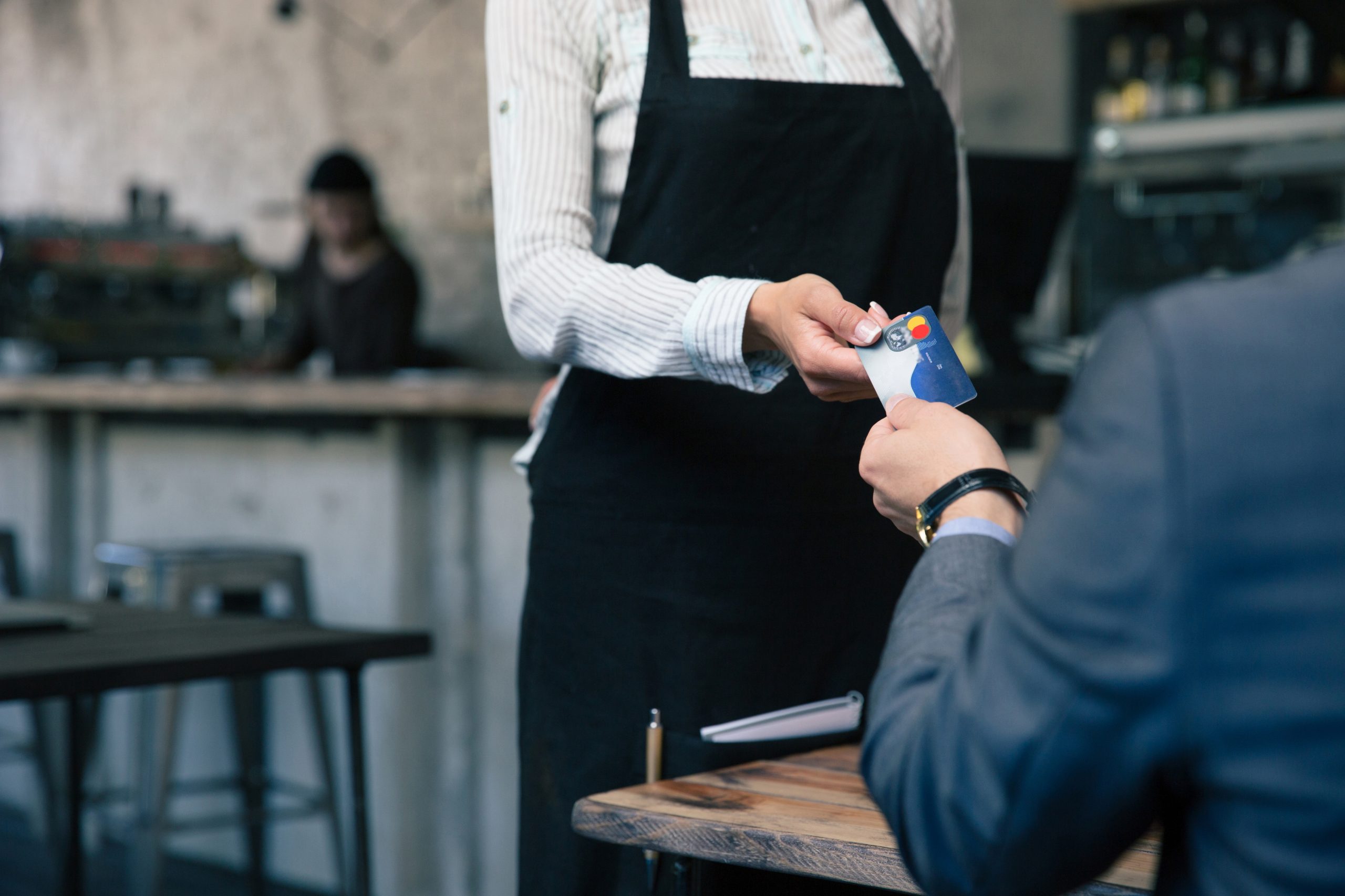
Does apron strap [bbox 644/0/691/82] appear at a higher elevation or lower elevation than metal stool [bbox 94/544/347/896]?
higher

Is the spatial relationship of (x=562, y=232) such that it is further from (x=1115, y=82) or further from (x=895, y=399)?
(x=1115, y=82)

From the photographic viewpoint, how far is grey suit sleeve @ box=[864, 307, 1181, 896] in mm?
502

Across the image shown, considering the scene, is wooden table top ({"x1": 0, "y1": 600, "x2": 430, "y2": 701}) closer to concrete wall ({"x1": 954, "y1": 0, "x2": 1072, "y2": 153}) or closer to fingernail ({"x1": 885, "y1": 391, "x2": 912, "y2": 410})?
fingernail ({"x1": 885, "y1": 391, "x2": 912, "y2": 410})

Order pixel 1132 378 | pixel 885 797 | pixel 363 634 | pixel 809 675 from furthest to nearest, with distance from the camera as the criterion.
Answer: pixel 363 634 < pixel 809 675 < pixel 885 797 < pixel 1132 378

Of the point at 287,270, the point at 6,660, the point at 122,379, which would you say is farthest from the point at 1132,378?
the point at 287,270

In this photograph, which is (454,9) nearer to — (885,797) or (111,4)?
(111,4)

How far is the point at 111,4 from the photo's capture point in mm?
7172

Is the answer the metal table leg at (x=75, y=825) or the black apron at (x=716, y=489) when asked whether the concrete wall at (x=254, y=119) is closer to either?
the metal table leg at (x=75, y=825)

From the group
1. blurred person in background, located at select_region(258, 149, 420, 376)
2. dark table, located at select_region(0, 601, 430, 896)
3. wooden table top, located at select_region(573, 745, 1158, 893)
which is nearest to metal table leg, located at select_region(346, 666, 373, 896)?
dark table, located at select_region(0, 601, 430, 896)

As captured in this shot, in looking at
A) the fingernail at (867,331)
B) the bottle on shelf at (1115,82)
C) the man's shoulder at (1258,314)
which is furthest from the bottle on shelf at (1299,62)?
the man's shoulder at (1258,314)

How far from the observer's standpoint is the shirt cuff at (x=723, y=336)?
1.06m

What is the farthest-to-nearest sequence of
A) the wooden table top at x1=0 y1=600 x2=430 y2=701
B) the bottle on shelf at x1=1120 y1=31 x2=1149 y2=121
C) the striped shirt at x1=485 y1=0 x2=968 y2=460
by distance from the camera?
the bottle on shelf at x1=1120 y1=31 x2=1149 y2=121
the wooden table top at x1=0 y1=600 x2=430 y2=701
the striped shirt at x1=485 y1=0 x2=968 y2=460

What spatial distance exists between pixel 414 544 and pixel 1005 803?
2472 millimetres

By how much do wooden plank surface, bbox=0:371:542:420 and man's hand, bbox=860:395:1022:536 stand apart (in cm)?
176
